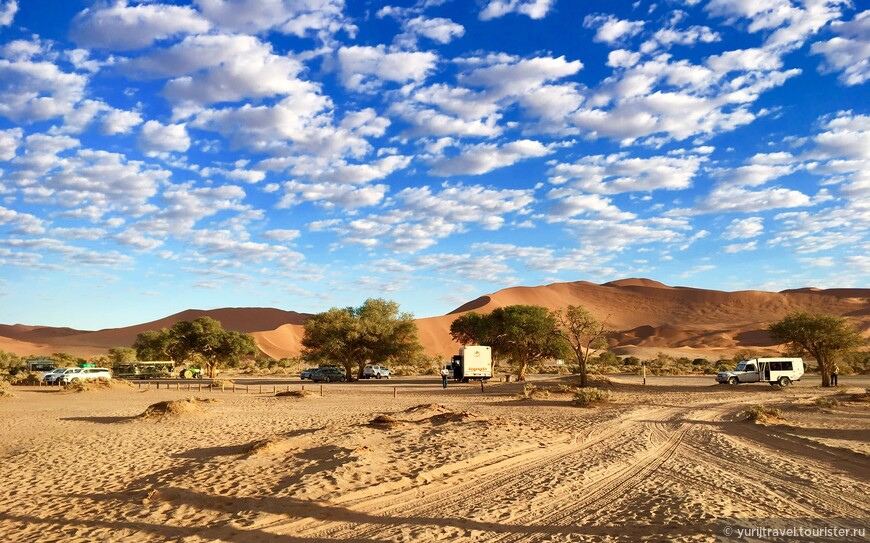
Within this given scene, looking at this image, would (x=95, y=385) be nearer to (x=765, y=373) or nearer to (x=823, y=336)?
(x=765, y=373)

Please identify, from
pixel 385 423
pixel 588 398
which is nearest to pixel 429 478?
pixel 385 423

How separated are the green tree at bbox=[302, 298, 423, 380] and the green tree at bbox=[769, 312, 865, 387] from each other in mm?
31512

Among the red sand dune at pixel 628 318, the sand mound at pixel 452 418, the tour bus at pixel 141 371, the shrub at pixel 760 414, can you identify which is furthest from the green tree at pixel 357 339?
the red sand dune at pixel 628 318

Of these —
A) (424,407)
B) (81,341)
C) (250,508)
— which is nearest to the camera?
(250,508)

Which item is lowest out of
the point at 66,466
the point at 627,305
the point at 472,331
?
the point at 66,466

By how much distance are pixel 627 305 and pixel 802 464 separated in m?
158

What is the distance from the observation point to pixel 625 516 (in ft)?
27.6

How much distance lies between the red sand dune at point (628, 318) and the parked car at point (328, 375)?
57.8m

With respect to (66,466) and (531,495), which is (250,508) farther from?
(66,466)

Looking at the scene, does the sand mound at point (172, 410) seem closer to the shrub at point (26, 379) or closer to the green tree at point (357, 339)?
the green tree at point (357, 339)

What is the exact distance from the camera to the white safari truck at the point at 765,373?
39688mm

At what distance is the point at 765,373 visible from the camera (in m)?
39.8

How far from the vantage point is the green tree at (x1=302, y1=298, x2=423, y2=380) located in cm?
5273

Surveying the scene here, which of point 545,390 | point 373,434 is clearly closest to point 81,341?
point 545,390
